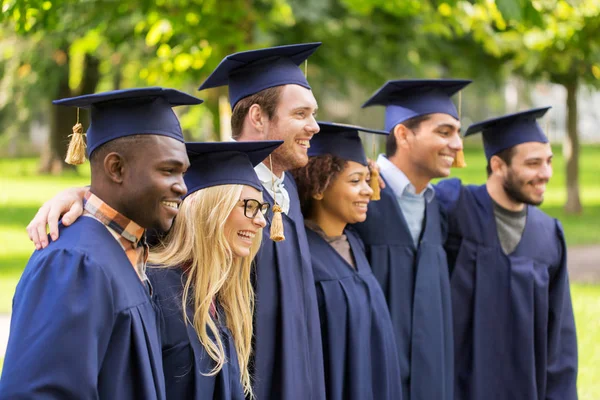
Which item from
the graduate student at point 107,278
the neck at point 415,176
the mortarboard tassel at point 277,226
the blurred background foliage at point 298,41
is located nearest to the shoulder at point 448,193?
the neck at point 415,176

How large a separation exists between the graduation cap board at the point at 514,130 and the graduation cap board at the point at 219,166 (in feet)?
6.60

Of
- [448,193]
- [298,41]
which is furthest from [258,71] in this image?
[298,41]

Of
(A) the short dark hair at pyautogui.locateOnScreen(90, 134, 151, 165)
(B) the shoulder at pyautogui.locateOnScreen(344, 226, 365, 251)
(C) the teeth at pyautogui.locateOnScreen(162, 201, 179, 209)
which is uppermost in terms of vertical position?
(A) the short dark hair at pyautogui.locateOnScreen(90, 134, 151, 165)

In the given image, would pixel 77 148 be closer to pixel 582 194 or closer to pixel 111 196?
pixel 111 196

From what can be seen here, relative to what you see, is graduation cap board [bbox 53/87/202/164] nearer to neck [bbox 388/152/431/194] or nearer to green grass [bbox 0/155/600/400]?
neck [bbox 388/152/431/194]

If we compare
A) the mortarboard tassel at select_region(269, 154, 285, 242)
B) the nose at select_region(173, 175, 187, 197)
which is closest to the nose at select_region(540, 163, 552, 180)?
the mortarboard tassel at select_region(269, 154, 285, 242)

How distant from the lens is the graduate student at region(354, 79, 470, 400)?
470 cm

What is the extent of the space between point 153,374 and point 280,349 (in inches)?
37.2

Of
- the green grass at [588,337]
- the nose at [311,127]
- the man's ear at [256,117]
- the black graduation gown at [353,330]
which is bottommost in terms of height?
the green grass at [588,337]

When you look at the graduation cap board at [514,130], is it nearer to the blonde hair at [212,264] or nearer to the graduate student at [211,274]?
the graduate student at [211,274]

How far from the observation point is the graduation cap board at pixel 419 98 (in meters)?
5.05

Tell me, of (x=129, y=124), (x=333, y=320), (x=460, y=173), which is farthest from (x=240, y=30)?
(x=460, y=173)

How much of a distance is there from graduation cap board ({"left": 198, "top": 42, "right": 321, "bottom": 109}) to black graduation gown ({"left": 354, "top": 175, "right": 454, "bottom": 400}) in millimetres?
1034

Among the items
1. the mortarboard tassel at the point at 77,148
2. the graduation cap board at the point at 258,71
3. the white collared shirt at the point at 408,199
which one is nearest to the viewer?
the mortarboard tassel at the point at 77,148
